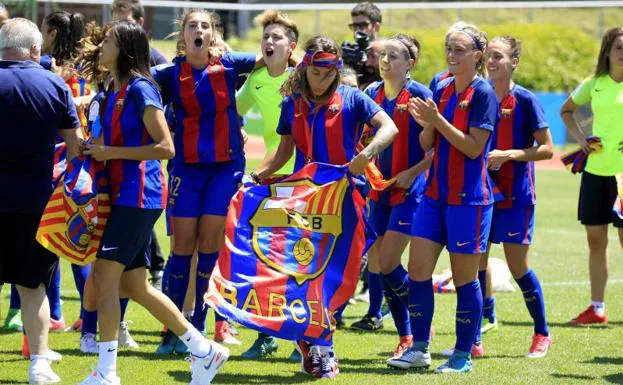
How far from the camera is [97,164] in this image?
6.14 metres

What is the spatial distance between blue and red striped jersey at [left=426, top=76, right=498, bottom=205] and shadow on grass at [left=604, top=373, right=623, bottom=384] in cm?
133

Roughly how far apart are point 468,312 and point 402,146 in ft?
4.46

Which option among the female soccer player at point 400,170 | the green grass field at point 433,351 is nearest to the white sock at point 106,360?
the green grass field at point 433,351

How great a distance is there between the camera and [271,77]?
7875mm

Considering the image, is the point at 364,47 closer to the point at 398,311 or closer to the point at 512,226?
the point at 512,226

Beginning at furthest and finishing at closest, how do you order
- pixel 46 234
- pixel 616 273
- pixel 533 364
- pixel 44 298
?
pixel 616 273 < pixel 533 364 < pixel 44 298 < pixel 46 234

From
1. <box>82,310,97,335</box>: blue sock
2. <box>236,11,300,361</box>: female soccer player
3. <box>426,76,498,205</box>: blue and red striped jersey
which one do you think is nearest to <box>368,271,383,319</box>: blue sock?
<box>236,11,300,361</box>: female soccer player

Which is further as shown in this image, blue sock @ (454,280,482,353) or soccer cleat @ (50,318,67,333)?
soccer cleat @ (50,318,67,333)

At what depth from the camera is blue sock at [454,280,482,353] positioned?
6.90m

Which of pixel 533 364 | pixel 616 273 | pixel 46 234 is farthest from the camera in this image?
pixel 616 273

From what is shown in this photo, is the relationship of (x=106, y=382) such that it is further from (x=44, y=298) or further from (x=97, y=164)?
(x=97, y=164)

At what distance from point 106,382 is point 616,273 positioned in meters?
7.28

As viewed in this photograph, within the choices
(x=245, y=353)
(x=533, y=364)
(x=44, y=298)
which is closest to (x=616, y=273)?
(x=533, y=364)

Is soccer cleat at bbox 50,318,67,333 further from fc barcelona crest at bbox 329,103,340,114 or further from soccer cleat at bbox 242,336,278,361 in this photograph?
fc barcelona crest at bbox 329,103,340,114
